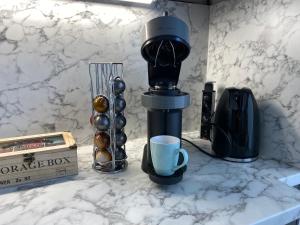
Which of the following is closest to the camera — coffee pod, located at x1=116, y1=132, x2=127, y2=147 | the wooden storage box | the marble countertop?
the marble countertop

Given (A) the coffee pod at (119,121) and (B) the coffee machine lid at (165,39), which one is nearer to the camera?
(B) the coffee machine lid at (165,39)

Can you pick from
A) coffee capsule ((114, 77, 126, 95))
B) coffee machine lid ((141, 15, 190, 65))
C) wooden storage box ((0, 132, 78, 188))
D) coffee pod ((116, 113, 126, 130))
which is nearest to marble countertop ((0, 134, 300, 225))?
wooden storage box ((0, 132, 78, 188))

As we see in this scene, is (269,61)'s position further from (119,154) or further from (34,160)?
(34,160)

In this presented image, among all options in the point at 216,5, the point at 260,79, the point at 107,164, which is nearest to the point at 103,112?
the point at 107,164

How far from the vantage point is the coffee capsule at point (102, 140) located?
731mm

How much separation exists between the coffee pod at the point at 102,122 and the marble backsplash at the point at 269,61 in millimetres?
539

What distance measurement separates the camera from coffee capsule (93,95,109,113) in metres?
0.71

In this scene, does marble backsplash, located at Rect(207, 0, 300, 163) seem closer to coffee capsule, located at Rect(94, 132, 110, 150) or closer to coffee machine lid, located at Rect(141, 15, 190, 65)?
coffee machine lid, located at Rect(141, 15, 190, 65)

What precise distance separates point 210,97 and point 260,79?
213 millimetres

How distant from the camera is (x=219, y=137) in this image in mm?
839

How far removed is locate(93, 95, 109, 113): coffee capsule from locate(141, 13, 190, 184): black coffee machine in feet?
0.37

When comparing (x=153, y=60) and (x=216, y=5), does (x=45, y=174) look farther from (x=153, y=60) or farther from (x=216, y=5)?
(x=216, y=5)

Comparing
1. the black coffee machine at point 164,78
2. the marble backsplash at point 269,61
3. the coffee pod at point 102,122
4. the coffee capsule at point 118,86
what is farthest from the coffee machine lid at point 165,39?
the marble backsplash at point 269,61

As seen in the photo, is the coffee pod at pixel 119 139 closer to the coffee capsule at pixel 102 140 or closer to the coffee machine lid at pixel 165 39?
the coffee capsule at pixel 102 140
